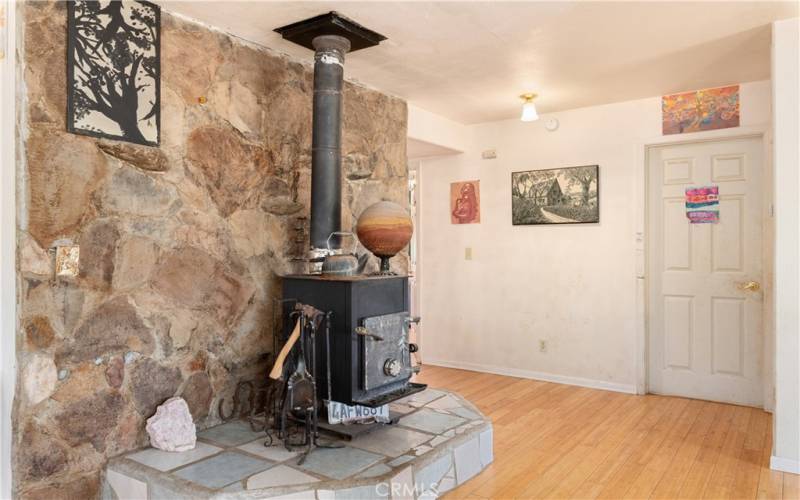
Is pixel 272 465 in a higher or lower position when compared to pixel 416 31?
lower

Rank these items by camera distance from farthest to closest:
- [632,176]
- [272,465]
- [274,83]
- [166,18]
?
[632,176] < [274,83] < [166,18] < [272,465]

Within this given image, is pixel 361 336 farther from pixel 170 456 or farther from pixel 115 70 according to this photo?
pixel 115 70

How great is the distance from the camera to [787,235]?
2766mm

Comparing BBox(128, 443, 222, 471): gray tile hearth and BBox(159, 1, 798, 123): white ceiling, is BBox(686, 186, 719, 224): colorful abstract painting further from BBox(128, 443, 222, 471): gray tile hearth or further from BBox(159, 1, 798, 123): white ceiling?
BBox(128, 443, 222, 471): gray tile hearth

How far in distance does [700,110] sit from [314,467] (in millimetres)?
3522

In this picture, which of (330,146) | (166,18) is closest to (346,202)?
(330,146)

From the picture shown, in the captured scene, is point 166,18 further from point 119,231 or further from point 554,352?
point 554,352

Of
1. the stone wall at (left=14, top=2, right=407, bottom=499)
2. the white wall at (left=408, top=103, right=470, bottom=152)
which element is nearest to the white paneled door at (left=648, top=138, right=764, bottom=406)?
the white wall at (left=408, top=103, right=470, bottom=152)

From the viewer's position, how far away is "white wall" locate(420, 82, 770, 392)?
4.29 metres

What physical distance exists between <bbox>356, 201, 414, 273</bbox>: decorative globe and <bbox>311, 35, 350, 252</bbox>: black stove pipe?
184 mm

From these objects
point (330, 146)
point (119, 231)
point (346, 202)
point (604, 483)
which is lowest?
point (604, 483)

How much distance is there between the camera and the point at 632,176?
426 centimetres

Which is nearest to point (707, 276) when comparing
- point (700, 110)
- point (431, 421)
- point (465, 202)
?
point (700, 110)

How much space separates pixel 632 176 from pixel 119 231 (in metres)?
3.51
